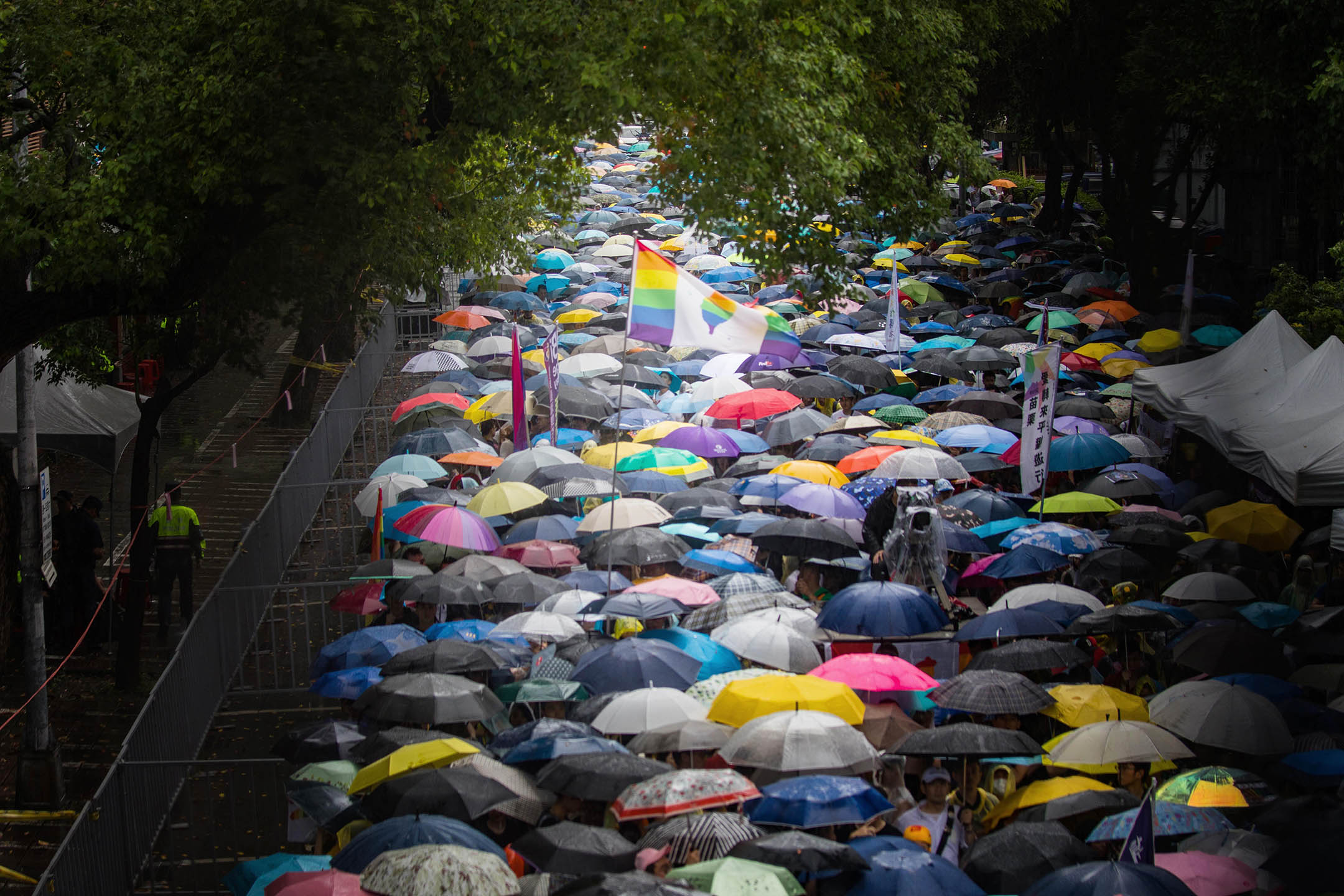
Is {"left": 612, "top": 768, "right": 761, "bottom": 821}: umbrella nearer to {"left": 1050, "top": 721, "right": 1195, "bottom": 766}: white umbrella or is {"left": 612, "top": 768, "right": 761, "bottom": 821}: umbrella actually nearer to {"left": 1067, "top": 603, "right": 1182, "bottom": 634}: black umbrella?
{"left": 1050, "top": 721, "right": 1195, "bottom": 766}: white umbrella

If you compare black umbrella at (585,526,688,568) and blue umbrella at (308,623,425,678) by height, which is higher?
black umbrella at (585,526,688,568)

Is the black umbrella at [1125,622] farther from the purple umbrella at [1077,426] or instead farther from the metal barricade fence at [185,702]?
the metal barricade fence at [185,702]

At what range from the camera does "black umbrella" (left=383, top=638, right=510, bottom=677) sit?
10.7 meters

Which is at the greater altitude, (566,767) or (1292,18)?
(1292,18)

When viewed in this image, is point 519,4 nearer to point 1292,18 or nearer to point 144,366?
point 1292,18

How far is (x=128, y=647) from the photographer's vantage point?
14.8 metres

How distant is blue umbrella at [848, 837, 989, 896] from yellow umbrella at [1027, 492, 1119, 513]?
25.9 ft

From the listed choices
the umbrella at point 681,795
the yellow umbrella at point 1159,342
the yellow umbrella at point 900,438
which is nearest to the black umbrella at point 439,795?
the umbrella at point 681,795

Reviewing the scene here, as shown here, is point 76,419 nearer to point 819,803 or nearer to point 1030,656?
point 1030,656

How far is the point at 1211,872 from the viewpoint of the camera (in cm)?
748

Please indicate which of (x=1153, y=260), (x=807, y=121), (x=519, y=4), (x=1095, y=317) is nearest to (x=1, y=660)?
(x=519, y=4)

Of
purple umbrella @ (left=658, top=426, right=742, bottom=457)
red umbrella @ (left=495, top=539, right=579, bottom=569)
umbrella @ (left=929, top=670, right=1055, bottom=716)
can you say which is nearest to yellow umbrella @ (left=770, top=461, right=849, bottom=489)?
purple umbrella @ (left=658, top=426, right=742, bottom=457)

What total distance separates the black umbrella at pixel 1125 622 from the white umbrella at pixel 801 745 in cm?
316

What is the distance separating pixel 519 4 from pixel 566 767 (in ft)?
22.1
